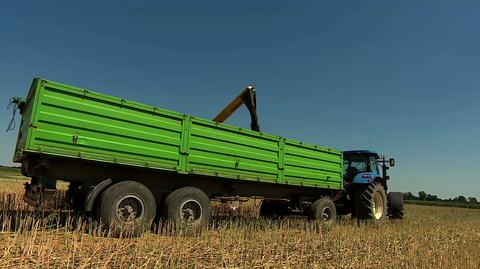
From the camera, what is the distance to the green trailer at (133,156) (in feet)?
21.3

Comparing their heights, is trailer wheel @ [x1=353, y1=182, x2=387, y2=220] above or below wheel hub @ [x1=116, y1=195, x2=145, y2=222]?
above

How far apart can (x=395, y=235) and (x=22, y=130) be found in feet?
25.6

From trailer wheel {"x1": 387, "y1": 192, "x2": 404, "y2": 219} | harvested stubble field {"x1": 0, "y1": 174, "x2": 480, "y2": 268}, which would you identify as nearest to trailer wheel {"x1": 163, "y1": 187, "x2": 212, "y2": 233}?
harvested stubble field {"x1": 0, "y1": 174, "x2": 480, "y2": 268}

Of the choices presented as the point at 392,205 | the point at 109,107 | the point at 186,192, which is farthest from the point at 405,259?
the point at 392,205

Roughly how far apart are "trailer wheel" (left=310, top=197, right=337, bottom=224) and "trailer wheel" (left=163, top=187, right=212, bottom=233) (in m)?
3.84

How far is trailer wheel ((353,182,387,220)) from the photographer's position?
1219 centimetres

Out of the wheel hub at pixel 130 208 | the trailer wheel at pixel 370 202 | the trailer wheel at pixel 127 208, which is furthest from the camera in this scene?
the trailer wheel at pixel 370 202

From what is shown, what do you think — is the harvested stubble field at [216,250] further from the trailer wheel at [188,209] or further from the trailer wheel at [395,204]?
the trailer wheel at [395,204]

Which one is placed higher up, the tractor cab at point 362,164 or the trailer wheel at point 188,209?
the tractor cab at point 362,164

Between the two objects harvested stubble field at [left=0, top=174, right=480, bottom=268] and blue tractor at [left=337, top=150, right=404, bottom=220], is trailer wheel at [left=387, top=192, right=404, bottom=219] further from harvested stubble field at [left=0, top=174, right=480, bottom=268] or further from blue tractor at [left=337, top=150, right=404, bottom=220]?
harvested stubble field at [left=0, top=174, right=480, bottom=268]

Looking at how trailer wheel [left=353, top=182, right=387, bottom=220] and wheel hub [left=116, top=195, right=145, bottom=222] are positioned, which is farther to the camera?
trailer wheel [left=353, top=182, right=387, bottom=220]

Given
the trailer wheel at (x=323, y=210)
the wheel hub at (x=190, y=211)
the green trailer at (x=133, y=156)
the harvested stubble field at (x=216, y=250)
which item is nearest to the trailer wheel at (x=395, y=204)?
the trailer wheel at (x=323, y=210)

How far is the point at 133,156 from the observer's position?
23.9 ft

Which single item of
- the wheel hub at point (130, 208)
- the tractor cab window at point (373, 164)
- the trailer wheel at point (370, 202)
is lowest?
the wheel hub at point (130, 208)
